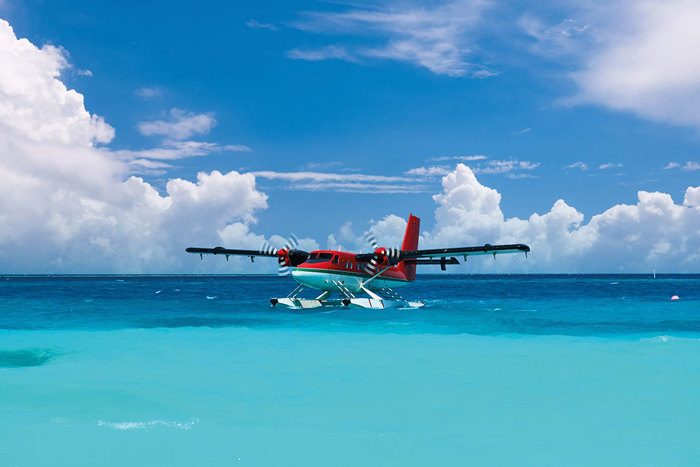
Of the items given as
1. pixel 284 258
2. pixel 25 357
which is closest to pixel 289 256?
pixel 284 258

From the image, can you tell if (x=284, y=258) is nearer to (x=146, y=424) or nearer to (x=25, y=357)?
(x=25, y=357)

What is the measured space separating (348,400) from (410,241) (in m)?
30.2

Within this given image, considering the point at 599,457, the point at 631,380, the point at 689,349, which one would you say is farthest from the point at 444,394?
the point at 689,349

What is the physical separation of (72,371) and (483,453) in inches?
414

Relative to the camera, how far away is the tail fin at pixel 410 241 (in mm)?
39125

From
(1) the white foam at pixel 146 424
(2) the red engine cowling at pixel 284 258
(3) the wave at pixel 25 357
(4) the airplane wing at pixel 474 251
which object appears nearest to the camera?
(1) the white foam at pixel 146 424

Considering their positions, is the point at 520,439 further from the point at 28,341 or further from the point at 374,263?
the point at 374,263

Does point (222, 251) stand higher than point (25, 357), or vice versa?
point (222, 251)

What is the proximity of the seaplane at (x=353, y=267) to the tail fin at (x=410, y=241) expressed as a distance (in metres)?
0.16

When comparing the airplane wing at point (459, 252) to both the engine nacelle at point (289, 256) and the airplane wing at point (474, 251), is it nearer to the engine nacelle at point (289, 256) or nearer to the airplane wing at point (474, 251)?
the airplane wing at point (474, 251)

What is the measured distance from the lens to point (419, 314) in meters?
30.0

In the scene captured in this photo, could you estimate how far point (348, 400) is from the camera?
32.9 ft

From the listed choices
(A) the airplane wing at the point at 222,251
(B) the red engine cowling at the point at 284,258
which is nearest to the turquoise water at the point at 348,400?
(B) the red engine cowling at the point at 284,258

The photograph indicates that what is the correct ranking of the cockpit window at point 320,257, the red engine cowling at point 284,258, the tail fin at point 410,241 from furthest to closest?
the tail fin at point 410,241
the red engine cowling at point 284,258
the cockpit window at point 320,257
